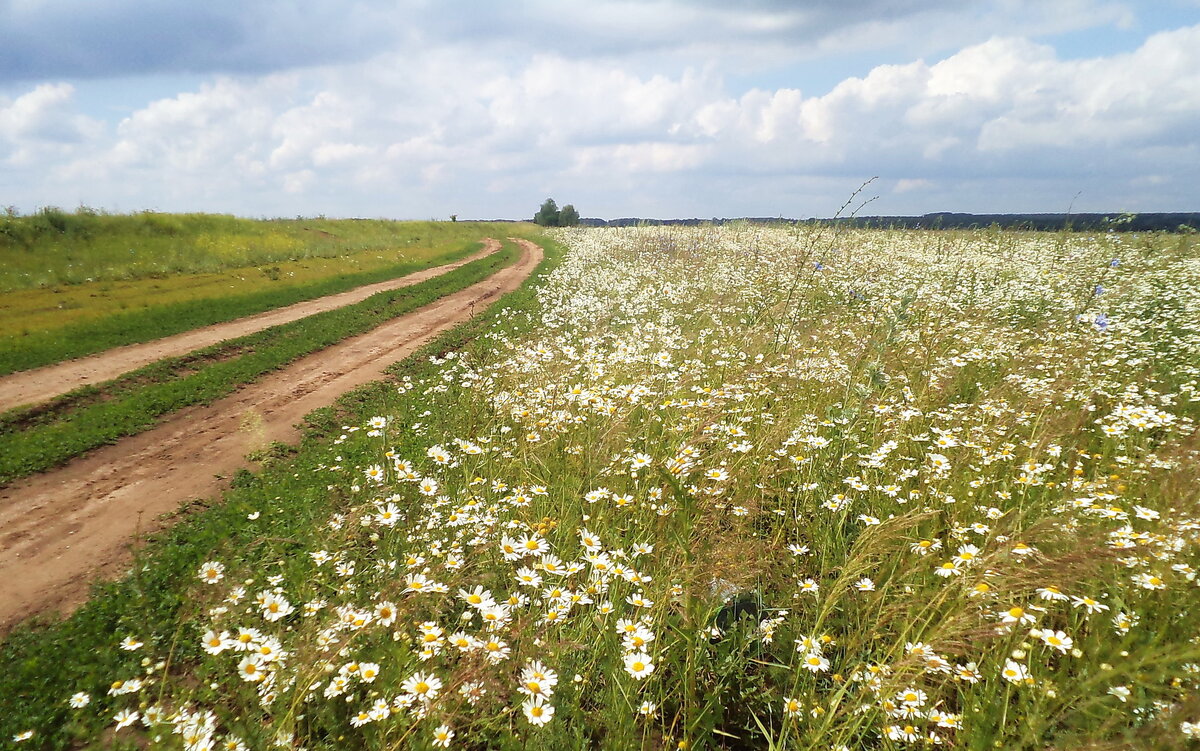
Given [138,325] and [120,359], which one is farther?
[138,325]

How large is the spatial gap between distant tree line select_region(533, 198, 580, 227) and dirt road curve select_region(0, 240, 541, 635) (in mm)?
77071

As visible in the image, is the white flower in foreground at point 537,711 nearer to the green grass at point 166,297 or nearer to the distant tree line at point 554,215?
the green grass at point 166,297

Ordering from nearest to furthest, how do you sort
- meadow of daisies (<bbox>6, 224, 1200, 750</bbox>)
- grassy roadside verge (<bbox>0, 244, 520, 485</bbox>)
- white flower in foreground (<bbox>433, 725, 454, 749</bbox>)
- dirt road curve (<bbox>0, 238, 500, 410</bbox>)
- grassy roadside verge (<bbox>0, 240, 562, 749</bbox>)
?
white flower in foreground (<bbox>433, 725, 454, 749</bbox>) < meadow of daisies (<bbox>6, 224, 1200, 750</bbox>) < grassy roadside verge (<bbox>0, 240, 562, 749</bbox>) < grassy roadside verge (<bbox>0, 244, 520, 485</bbox>) < dirt road curve (<bbox>0, 238, 500, 410</bbox>)

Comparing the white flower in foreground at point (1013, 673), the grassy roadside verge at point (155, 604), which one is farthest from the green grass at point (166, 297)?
the white flower in foreground at point (1013, 673)

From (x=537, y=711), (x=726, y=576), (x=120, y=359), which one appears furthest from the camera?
(x=120, y=359)

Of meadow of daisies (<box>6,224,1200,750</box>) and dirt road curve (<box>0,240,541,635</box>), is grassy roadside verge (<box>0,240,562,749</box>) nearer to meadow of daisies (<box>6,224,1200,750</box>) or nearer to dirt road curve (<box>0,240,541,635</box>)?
meadow of daisies (<box>6,224,1200,750</box>)

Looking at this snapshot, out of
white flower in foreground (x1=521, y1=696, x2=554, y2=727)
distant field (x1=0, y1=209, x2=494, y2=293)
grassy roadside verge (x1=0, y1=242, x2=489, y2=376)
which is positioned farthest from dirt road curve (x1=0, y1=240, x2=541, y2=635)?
distant field (x1=0, y1=209, x2=494, y2=293)

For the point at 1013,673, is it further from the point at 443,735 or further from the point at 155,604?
the point at 155,604

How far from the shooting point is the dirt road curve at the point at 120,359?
27.8ft

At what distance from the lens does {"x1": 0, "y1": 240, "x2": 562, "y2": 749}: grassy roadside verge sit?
10.2 feet

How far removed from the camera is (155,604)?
4.10 metres

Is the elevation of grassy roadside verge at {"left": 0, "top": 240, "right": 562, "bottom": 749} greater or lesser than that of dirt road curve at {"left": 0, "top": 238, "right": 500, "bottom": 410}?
lesser

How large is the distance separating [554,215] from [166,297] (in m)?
71.6

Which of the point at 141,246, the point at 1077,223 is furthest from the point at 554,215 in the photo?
the point at 1077,223
